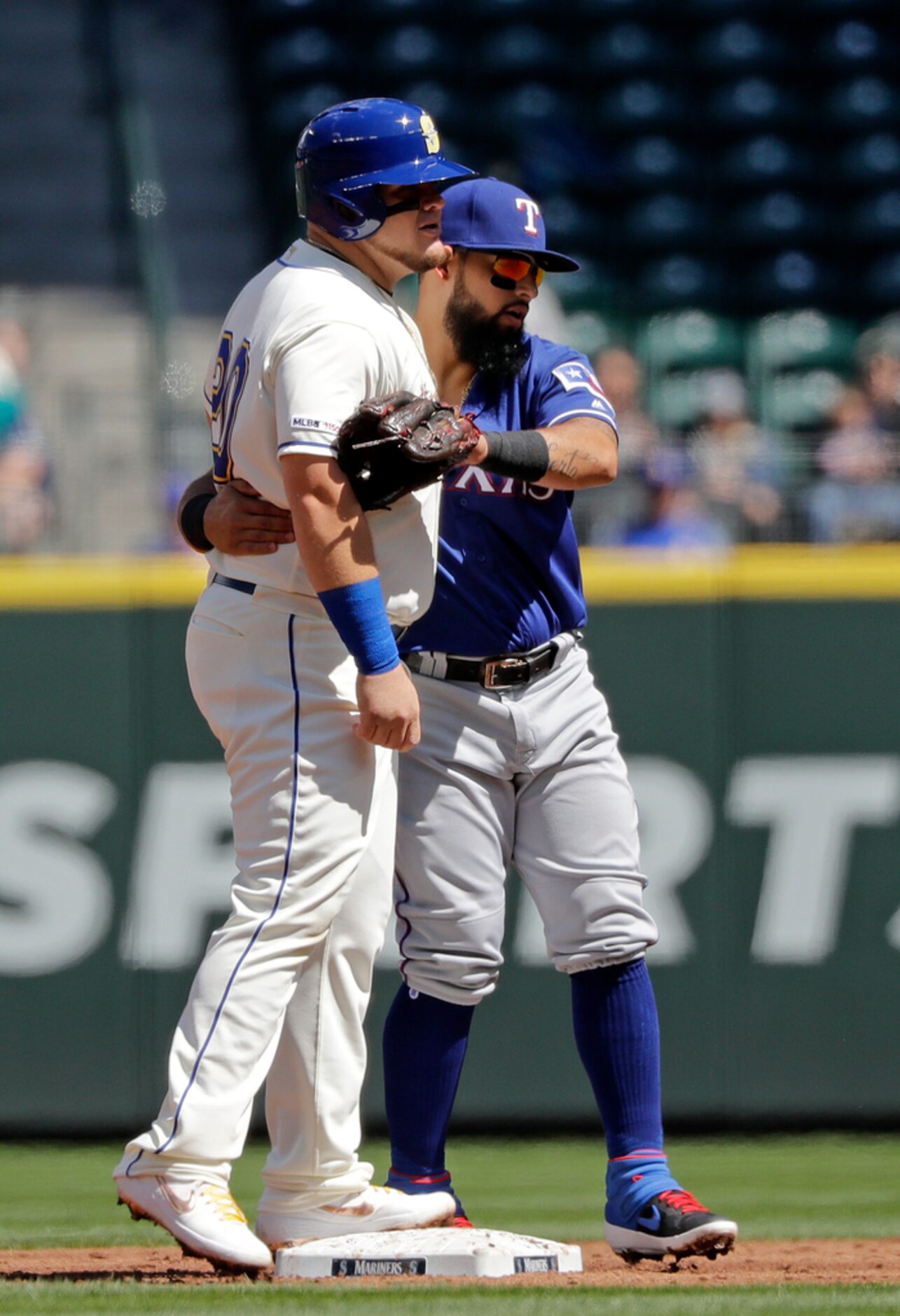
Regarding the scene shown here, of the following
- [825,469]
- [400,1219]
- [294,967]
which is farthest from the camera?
[825,469]

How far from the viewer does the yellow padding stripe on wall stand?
4910 mm

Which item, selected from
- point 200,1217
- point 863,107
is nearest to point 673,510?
point 200,1217

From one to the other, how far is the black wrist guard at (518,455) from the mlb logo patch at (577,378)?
0.26 m

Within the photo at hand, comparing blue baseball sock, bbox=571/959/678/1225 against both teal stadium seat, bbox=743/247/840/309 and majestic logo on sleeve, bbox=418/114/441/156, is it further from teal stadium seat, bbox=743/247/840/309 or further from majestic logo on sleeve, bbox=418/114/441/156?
teal stadium seat, bbox=743/247/840/309

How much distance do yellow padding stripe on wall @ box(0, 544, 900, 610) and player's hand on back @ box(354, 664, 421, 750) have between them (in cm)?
210

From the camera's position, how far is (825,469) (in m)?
5.55

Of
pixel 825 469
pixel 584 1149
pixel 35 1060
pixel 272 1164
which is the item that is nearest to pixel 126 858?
pixel 35 1060

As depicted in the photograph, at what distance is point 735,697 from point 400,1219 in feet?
6.95

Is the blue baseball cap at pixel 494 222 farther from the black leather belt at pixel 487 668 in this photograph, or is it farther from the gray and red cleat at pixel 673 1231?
the gray and red cleat at pixel 673 1231

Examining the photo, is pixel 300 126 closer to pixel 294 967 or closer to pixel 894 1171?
pixel 894 1171

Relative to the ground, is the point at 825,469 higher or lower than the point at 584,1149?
higher

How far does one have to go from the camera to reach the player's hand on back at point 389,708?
282 centimetres

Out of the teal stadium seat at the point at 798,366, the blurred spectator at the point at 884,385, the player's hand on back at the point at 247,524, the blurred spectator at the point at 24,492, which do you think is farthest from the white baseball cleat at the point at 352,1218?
the teal stadium seat at the point at 798,366

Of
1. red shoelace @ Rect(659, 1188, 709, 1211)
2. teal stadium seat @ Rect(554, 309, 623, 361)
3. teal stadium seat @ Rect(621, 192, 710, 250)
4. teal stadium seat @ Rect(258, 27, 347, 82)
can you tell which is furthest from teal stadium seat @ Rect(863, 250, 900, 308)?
red shoelace @ Rect(659, 1188, 709, 1211)
